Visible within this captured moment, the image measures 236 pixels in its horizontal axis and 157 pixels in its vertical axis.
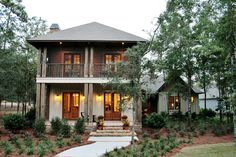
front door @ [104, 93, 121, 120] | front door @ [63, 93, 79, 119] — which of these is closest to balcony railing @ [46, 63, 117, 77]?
front door @ [63, 93, 79, 119]

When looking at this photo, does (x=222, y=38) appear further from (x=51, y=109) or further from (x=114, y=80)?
(x=51, y=109)

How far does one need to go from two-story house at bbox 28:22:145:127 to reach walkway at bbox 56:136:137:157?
351 cm

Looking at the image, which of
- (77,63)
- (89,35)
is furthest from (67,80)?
(89,35)

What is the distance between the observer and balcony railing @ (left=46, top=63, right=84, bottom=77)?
18406mm

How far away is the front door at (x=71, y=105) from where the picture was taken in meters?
19.5

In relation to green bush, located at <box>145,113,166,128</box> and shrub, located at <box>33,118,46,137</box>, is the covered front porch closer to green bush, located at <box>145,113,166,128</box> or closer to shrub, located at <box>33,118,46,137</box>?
green bush, located at <box>145,113,166,128</box>

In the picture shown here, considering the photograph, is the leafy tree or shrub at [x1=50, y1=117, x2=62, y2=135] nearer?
shrub at [x1=50, y1=117, x2=62, y2=135]

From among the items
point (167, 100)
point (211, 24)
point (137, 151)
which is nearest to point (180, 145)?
point (137, 151)

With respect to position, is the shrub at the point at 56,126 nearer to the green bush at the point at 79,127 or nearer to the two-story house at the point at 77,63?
the green bush at the point at 79,127

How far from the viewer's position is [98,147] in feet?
39.9

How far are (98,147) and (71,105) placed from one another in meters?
7.92

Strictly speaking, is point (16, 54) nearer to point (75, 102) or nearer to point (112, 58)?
point (75, 102)

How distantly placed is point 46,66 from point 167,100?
13137 millimetres

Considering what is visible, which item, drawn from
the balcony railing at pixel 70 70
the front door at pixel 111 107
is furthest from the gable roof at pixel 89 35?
the front door at pixel 111 107
